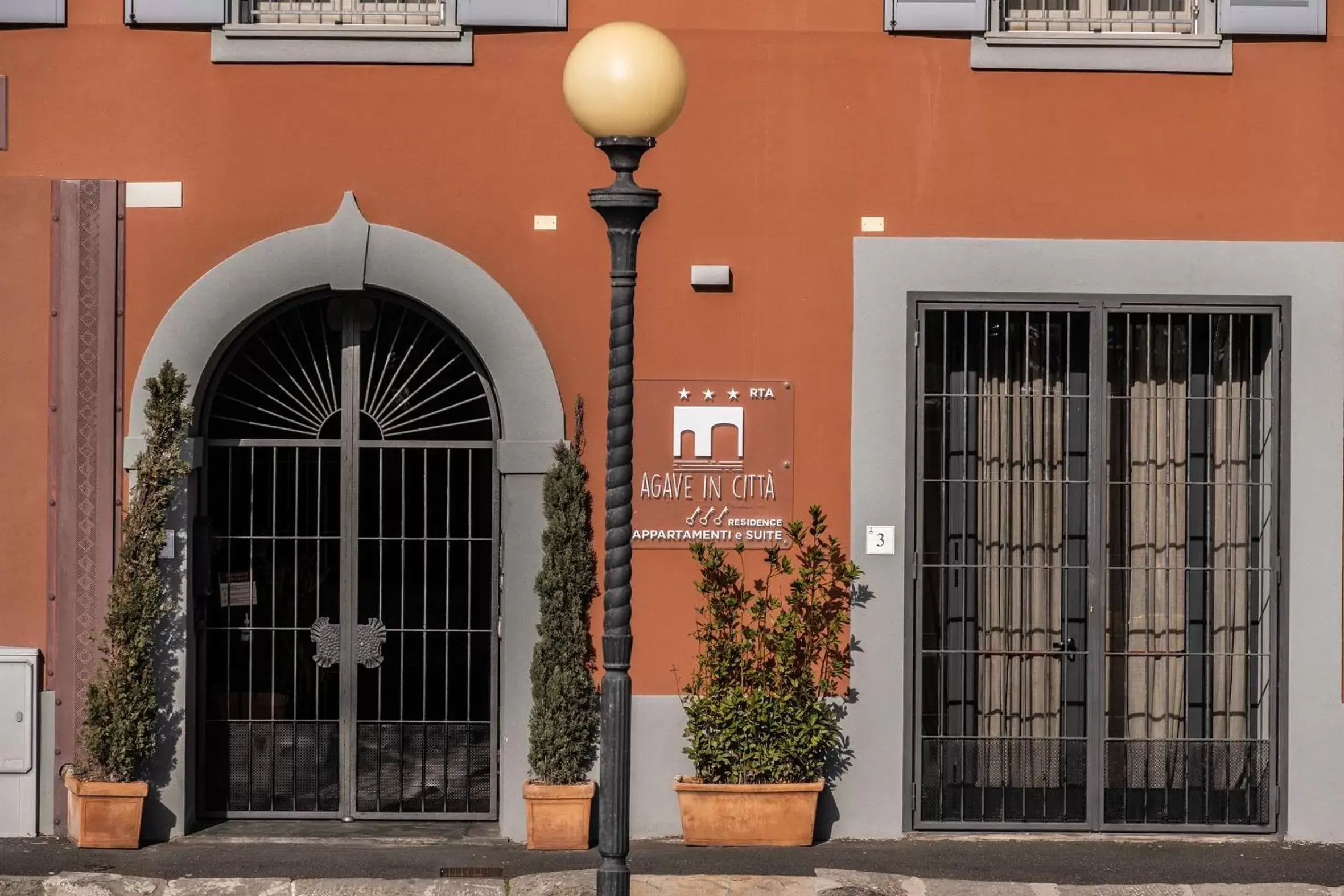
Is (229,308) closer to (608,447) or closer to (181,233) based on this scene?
(181,233)

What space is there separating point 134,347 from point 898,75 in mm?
4184

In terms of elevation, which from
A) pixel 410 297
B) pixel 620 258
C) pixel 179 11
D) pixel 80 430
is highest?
pixel 179 11

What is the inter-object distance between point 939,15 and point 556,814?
449cm

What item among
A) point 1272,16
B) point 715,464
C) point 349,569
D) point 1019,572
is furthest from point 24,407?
point 1272,16

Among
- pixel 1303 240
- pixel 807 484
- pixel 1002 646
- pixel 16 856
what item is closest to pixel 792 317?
pixel 807 484

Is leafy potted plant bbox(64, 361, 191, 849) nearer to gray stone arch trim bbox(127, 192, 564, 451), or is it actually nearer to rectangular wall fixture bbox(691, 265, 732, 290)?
gray stone arch trim bbox(127, 192, 564, 451)

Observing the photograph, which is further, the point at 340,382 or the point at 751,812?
the point at 340,382

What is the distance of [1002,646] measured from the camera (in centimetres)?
942

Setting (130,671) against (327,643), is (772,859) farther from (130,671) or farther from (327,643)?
(130,671)

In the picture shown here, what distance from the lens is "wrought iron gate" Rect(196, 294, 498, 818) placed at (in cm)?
950

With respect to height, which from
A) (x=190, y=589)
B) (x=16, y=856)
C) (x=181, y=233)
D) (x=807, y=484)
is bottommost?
(x=16, y=856)

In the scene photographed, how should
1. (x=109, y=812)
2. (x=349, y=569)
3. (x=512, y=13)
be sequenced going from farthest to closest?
(x=349, y=569) < (x=512, y=13) < (x=109, y=812)

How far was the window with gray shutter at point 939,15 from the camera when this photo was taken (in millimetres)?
9109

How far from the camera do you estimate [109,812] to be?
8.88 metres
